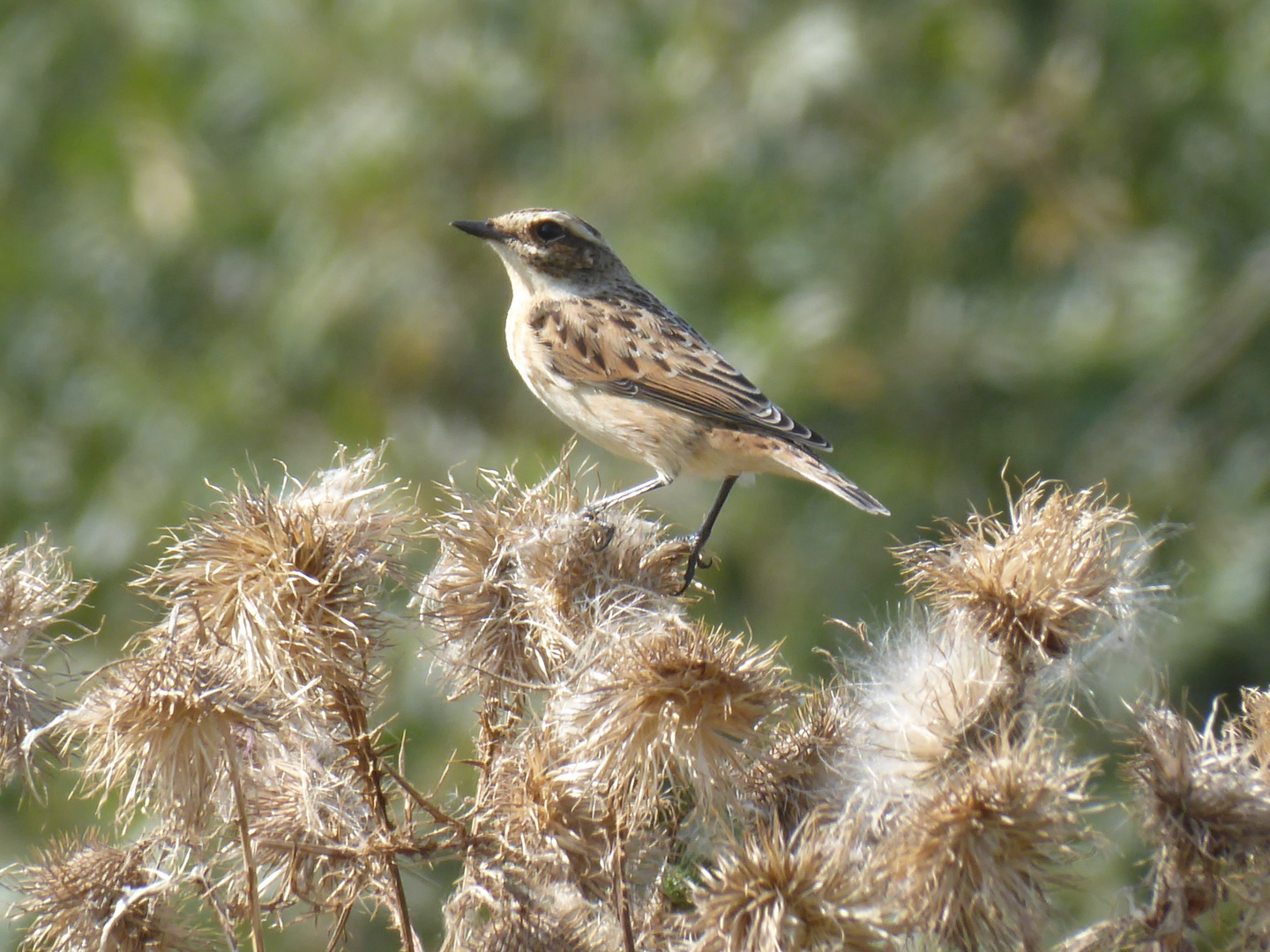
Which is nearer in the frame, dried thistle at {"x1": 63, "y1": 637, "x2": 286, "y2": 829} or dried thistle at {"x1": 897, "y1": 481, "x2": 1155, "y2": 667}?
dried thistle at {"x1": 63, "y1": 637, "x2": 286, "y2": 829}

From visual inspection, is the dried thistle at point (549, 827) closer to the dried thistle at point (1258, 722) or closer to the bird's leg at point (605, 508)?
the bird's leg at point (605, 508)

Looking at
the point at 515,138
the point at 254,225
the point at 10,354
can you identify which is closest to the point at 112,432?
the point at 10,354

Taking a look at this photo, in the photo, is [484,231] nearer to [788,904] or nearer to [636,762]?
A: [636,762]

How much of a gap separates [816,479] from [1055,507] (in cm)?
203

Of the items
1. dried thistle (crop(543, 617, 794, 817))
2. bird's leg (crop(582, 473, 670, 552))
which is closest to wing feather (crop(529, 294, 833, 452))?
bird's leg (crop(582, 473, 670, 552))

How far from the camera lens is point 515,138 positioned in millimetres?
8469

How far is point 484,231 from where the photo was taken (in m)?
5.68

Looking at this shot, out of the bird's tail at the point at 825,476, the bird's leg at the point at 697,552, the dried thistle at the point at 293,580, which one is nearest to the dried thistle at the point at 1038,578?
the bird's leg at the point at 697,552

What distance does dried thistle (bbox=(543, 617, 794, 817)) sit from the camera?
2.61 meters

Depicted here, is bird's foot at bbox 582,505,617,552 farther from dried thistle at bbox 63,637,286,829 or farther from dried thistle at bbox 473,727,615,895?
dried thistle at bbox 63,637,286,829

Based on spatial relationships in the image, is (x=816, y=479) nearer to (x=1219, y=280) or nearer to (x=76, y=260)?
(x=1219, y=280)

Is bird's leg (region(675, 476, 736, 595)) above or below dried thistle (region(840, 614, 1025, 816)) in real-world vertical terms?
above

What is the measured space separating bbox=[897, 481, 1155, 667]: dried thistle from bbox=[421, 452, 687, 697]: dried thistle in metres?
0.67

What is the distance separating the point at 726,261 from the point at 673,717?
17.5 ft
